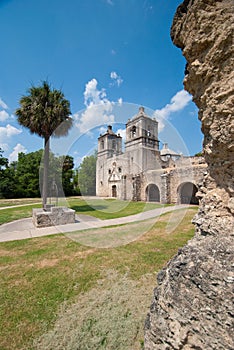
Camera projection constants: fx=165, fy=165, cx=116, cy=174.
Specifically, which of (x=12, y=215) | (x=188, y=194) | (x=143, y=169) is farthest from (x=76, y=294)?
(x=143, y=169)

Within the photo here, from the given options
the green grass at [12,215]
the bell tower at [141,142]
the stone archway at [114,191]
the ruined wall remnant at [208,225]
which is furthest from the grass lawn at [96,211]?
the stone archway at [114,191]

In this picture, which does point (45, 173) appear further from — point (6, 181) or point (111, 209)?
point (6, 181)

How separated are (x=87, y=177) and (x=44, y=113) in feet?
108

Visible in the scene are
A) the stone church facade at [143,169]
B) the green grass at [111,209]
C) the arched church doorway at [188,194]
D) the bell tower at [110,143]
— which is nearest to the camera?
the green grass at [111,209]

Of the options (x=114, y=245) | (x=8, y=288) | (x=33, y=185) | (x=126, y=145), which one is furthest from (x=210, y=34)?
(x=33, y=185)

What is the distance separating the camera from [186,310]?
139 cm

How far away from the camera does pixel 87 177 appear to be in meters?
43.3

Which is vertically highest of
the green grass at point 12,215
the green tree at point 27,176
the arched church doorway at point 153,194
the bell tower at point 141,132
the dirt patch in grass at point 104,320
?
the bell tower at point 141,132

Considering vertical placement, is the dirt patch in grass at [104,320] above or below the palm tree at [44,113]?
below

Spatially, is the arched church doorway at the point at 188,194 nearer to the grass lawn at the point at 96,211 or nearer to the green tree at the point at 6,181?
the grass lawn at the point at 96,211

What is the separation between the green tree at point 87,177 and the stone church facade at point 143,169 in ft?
23.2

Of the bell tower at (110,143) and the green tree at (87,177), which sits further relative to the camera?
the green tree at (87,177)

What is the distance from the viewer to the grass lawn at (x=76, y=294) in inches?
88.1

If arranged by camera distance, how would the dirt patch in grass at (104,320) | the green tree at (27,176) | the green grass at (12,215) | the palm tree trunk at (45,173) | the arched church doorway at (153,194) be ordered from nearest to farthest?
the dirt patch in grass at (104,320) → the green grass at (12,215) → the palm tree trunk at (45,173) → the arched church doorway at (153,194) → the green tree at (27,176)
